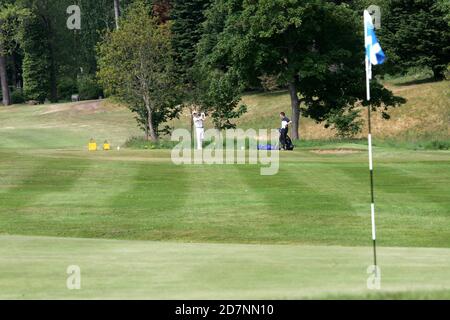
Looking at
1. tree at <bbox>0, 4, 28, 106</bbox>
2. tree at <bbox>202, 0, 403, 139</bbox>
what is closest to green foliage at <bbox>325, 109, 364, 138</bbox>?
tree at <bbox>202, 0, 403, 139</bbox>

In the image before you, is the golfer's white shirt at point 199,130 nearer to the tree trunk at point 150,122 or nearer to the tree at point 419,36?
the tree trunk at point 150,122

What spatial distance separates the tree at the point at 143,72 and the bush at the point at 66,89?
48103 millimetres

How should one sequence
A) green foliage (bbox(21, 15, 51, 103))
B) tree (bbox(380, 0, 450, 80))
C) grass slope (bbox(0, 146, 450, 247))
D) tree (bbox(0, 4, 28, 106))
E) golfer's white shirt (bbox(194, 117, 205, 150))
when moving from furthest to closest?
green foliage (bbox(21, 15, 51, 103))
tree (bbox(0, 4, 28, 106))
tree (bbox(380, 0, 450, 80))
golfer's white shirt (bbox(194, 117, 205, 150))
grass slope (bbox(0, 146, 450, 247))

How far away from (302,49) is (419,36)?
55.6 ft

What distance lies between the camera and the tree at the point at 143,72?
215ft

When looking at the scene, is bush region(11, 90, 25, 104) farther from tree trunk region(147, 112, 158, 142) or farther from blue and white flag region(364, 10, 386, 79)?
blue and white flag region(364, 10, 386, 79)

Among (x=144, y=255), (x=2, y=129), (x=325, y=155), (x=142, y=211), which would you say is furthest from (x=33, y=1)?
(x=144, y=255)

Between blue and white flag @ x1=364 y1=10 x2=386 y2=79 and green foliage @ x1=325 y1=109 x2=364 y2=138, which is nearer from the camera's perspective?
blue and white flag @ x1=364 y1=10 x2=386 y2=79

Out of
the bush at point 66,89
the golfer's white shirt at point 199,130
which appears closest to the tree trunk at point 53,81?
the bush at point 66,89

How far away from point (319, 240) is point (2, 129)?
236 ft

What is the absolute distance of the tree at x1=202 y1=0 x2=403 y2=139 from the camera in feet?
195

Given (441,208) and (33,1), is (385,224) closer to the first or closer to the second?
(441,208)

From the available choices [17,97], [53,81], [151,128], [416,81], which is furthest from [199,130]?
[17,97]

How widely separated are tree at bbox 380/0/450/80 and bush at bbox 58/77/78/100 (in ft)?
162
